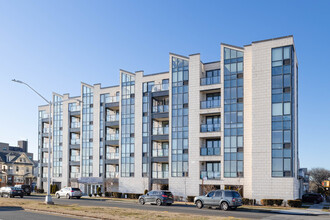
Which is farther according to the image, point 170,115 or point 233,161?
point 170,115

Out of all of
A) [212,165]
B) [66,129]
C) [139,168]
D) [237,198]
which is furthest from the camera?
[66,129]

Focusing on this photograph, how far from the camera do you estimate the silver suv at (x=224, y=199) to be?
3106 centimetres

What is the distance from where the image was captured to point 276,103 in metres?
42.6

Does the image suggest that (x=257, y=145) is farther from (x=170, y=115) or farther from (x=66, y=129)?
(x=66, y=129)

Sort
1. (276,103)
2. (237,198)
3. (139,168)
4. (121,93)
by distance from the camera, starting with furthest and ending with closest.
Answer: (121,93), (139,168), (276,103), (237,198)

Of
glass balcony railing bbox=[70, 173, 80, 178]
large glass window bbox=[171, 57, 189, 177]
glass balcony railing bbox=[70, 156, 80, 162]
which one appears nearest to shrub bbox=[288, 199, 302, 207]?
large glass window bbox=[171, 57, 189, 177]

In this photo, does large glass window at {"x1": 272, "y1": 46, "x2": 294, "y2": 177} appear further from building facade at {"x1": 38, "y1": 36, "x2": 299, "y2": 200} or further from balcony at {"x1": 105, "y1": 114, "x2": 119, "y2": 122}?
balcony at {"x1": 105, "y1": 114, "x2": 119, "y2": 122}

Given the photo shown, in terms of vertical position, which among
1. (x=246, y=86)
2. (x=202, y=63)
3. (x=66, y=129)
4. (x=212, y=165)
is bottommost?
(x=212, y=165)

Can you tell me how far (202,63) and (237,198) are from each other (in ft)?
78.5

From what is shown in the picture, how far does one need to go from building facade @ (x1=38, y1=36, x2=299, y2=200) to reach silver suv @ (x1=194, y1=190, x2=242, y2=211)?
455 inches

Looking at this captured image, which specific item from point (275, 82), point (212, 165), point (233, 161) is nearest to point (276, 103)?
point (275, 82)

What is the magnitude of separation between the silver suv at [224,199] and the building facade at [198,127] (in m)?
11.5

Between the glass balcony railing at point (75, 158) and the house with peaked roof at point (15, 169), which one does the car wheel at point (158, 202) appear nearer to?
the glass balcony railing at point (75, 158)

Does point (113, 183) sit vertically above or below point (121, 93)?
below
